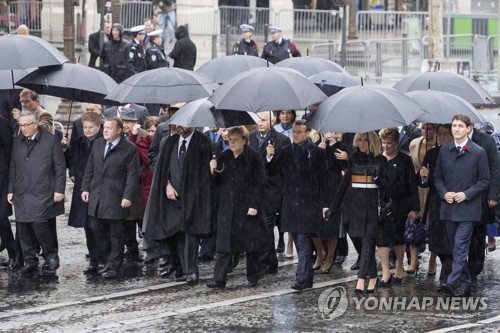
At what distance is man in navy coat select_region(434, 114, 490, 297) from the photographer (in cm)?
1193

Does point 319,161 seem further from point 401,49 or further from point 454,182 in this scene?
point 401,49

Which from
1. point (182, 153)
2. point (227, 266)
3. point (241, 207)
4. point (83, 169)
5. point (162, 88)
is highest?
point (162, 88)

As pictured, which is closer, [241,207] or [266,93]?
[266,93]

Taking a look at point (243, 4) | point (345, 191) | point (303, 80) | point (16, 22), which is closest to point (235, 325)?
point (345, 191)

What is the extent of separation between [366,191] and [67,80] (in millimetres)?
3799

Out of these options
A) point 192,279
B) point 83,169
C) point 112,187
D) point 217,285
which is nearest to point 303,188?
point 217,285

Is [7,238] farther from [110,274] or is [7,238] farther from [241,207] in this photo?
[241,207]

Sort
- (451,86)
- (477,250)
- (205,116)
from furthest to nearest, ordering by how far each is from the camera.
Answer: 1. (451,86)
2. (477,250)
3. (205,116)

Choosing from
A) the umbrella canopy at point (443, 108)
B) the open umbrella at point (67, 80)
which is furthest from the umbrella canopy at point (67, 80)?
the umbrella canopy at point (443, 108)

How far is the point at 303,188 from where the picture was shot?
1262 cm

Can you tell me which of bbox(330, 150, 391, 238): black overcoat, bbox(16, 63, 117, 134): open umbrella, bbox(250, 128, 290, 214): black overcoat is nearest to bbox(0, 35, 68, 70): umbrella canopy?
bbox(16, 63, 117, 134): open umbrella

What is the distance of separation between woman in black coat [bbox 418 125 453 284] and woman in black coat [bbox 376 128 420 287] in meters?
0.15

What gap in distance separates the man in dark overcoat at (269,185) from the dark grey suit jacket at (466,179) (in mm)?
1961

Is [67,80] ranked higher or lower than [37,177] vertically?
higher
